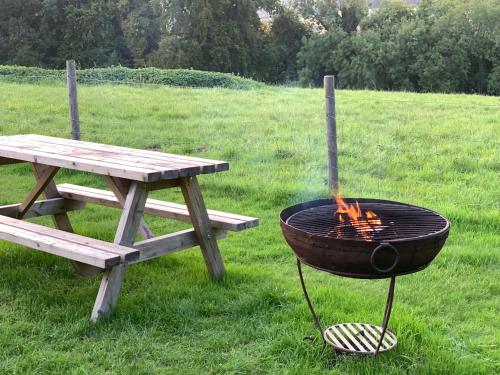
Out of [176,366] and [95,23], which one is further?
[95,23]

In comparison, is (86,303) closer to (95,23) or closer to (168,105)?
(168,105)

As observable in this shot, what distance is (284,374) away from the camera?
3.02 m

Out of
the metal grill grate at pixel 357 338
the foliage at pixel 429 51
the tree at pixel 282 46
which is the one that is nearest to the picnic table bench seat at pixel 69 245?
the metal grill grate at pixel 357 338

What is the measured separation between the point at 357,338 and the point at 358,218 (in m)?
0.69

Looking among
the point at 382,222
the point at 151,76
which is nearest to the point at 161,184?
the point at 382,222

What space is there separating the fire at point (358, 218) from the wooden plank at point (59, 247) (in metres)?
1.36

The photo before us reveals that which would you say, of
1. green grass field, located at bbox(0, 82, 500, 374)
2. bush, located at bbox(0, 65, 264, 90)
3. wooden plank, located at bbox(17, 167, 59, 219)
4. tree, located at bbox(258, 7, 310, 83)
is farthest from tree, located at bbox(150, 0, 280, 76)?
wooden plank, located at bbox(17, 167, 59, 219)

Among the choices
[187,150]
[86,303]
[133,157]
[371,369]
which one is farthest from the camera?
[187,150]

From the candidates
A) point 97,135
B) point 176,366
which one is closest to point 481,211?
point 176,366

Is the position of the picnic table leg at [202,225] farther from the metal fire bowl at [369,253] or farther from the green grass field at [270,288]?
the metal fire bowl at [369,253]

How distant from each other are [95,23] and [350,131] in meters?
33.7

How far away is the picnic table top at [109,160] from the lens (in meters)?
3.72

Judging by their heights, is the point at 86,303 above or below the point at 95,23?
below

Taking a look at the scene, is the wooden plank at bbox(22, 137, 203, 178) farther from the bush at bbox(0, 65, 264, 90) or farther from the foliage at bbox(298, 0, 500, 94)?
the foliage at bbox(298, 0, 500, 94)
